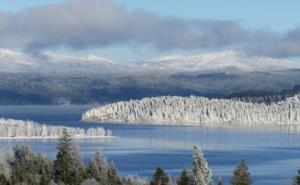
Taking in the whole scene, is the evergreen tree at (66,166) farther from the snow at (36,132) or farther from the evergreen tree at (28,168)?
the snow at (36,132)

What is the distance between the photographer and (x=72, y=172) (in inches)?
2327

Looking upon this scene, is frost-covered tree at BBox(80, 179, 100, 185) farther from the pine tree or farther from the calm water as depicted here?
the calm water

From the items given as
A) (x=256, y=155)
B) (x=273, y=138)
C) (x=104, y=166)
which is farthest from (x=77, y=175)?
(x=273, y=138)

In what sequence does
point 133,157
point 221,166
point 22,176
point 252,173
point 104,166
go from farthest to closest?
1. point 133,157
2. point 221,166
3. point 252,173
4. point 104,166
5. point 22,176

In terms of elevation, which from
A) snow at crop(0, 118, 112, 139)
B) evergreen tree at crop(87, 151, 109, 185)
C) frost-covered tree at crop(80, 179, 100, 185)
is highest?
snow at crop(0, 118, 112, 139)

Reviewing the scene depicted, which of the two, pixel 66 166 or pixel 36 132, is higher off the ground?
pixel 36 132

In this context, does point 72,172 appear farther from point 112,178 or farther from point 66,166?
point 112,178

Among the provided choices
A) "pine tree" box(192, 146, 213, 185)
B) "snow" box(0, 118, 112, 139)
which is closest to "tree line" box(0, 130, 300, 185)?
"pine tree" box(192, 146, 213, 185)

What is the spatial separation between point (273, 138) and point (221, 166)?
67329 mm

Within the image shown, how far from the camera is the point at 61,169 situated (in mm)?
59125

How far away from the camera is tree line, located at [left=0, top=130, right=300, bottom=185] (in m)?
48.8

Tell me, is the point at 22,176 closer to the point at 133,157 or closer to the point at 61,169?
the point at 61,169

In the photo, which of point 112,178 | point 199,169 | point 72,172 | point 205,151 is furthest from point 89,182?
point 205,151

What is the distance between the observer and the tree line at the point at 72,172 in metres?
48.8
